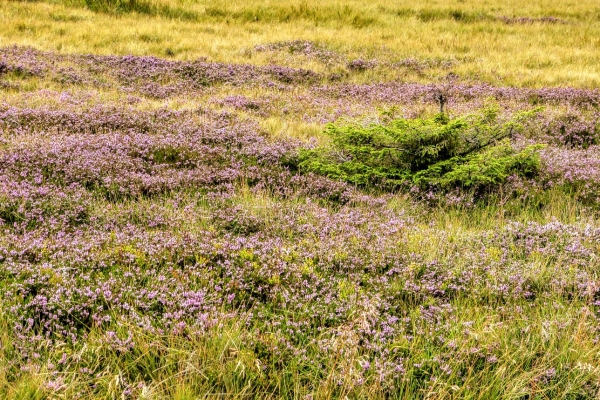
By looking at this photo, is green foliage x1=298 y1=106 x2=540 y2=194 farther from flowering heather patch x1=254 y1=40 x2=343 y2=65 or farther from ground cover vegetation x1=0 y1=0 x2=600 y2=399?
flowering heather patch x1=254 y1=40 x2=343 y2=65

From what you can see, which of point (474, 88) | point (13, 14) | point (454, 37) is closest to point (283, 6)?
point (454, 37)

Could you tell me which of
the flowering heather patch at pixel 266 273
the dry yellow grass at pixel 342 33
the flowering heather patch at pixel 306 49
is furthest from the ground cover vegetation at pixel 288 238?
the flowering heather patch at pixel 306 49

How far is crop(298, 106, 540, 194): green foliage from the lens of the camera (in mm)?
7113

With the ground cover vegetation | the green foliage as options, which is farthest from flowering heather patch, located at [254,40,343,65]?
the green foliage

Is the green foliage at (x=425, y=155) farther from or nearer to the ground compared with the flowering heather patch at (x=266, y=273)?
farther from the ground

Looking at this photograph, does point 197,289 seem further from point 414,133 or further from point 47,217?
point 414,133

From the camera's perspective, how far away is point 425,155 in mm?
7656

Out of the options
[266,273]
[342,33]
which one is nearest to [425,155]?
[266,273]

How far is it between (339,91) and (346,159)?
6817mm

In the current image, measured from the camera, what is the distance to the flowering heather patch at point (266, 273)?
10.3 ft

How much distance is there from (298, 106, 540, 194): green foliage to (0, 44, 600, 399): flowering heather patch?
0.30 m

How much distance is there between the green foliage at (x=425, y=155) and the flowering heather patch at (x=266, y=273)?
297 mm

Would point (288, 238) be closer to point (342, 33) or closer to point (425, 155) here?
point (425, 155)

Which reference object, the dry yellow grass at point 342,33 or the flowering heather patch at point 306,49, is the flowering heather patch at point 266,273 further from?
the flowering heather patch at point 306,49
